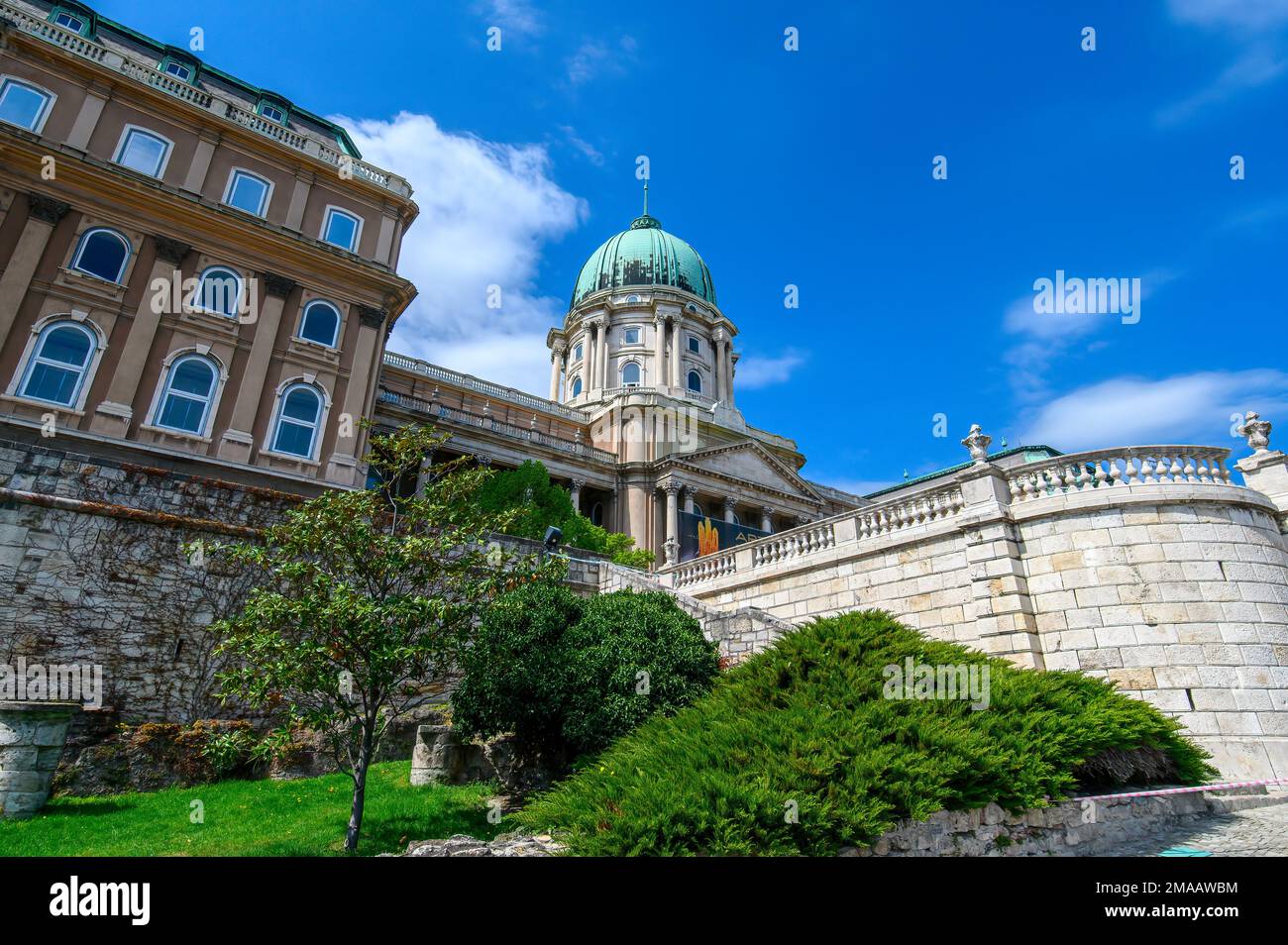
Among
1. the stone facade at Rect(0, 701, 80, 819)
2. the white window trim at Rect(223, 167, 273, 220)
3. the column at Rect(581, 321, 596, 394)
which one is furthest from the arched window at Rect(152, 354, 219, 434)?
the column at Rect(581, 321, 596, 394)

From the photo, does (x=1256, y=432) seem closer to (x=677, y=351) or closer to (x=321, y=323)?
(x=321, y=323)

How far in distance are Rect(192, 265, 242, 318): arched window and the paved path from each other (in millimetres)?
26996

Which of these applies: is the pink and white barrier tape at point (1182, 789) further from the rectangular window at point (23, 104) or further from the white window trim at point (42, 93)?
the rectangular window at point (23, 104)

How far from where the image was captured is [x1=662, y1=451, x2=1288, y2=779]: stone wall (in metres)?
10.9

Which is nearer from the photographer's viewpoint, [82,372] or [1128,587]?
[1128,587]

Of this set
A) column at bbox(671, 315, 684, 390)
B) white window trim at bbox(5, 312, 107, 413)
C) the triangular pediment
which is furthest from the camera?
column at bbox(671, 315, 684, 390)

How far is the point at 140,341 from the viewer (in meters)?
20.8

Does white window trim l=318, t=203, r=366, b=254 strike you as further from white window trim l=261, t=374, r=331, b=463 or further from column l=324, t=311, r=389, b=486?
white window trim l=261, t=374, r=331, b=463

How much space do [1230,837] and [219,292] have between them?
1124 inches

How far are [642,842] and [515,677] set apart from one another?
598 centimetres

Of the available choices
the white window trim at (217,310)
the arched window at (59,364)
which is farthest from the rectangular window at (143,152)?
the arched window at (59,364)

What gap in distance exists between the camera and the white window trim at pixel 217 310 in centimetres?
2211

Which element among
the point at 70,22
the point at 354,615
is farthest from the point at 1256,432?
the point at 70,22
